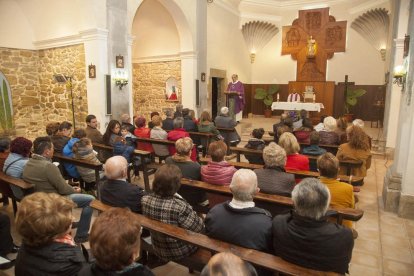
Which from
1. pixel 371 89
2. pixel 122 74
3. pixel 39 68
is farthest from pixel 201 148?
pixel 371 89

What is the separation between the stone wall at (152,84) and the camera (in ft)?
32.1

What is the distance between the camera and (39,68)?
25.6 feet

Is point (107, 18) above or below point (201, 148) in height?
above

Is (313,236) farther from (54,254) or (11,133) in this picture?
(11,133)

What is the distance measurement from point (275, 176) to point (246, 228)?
38.1 inches

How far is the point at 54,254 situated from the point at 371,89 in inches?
516

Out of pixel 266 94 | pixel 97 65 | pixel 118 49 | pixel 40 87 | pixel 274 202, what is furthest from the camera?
pixel 266 94

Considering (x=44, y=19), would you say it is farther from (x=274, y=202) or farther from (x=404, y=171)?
(x=404, y=171)

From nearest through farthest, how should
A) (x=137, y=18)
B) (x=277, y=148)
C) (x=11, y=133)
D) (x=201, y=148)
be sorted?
(x=277, y=148) < (x=201, y=148) < (x=11, y=133) < (x=137, y=18)

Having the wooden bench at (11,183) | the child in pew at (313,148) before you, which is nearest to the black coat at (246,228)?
the wooden bench at (11,183)

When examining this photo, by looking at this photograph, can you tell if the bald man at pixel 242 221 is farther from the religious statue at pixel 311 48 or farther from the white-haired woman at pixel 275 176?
the religious statue at pixel 311 48

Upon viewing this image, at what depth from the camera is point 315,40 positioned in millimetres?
12758

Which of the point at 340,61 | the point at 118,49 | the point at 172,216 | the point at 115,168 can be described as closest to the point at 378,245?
the point at 172,216

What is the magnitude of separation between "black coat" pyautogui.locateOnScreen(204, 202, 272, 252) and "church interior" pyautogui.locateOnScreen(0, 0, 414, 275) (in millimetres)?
977
